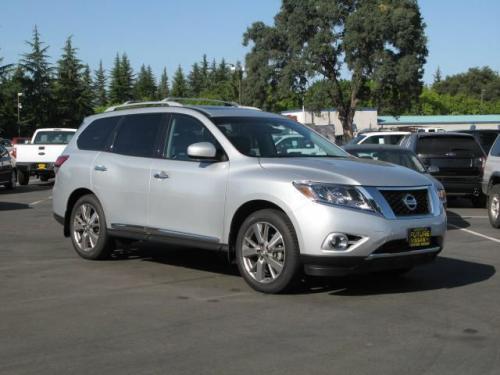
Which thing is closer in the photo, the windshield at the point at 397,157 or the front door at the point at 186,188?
the front door at the point at 186,188

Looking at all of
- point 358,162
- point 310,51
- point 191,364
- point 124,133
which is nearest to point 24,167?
point 124,133

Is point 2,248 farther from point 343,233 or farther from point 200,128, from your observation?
point 343,233

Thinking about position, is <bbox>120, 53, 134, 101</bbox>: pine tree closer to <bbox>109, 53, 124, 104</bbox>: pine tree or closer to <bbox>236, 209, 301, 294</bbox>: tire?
<bbox>109, 53, 124, 104</bbox>: pine tree

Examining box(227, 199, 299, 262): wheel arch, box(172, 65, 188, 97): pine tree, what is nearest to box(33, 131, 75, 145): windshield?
box(227, 199, 299, 262): wheel arch

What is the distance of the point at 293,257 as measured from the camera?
22.2 feet

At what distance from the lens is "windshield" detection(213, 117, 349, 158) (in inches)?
303

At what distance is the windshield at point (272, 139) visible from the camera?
7.69 meters

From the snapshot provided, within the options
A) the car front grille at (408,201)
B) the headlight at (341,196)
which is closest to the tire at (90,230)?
the headlight at (341,196)

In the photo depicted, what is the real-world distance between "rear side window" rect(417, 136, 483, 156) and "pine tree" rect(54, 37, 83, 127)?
289 feet

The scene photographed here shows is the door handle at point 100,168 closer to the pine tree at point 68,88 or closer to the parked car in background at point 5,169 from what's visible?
the parked car in background at point 5,169

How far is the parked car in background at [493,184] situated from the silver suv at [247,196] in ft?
18.2

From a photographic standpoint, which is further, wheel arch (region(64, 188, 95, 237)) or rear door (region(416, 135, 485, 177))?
rear door (region(416, 135, 485, 177))

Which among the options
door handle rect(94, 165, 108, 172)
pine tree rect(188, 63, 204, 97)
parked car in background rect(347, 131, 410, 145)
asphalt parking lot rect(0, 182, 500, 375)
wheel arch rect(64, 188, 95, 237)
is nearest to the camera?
asphalt parking lot rect(0, 182, 500, 375)

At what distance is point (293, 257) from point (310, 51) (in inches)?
2045
